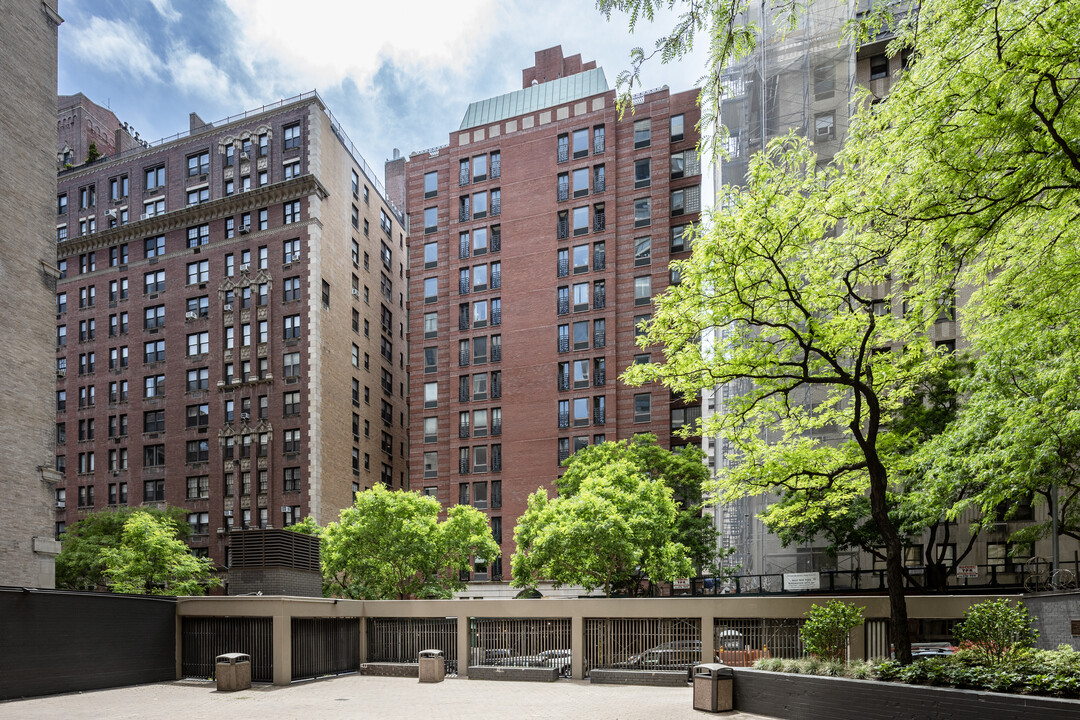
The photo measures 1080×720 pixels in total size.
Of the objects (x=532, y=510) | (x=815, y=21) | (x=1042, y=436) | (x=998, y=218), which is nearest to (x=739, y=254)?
(x=998, y=218)

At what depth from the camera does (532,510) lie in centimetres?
4216

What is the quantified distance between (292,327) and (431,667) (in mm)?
40454

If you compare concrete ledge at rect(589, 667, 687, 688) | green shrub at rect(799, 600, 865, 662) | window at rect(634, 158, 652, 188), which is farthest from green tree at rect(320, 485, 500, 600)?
window at rect(634, 158, 652, 188)

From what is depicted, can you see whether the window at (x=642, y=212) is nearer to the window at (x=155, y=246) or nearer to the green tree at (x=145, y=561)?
the green tree at (x=145, y=561)

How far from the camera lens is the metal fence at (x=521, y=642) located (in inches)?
986

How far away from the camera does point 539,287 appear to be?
5991 centimetres

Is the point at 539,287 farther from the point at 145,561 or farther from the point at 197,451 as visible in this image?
the point at 145,561

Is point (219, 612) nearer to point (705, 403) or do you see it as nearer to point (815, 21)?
point (815, 21)

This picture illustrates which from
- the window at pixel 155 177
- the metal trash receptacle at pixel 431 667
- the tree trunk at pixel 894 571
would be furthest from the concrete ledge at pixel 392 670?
the window at pixel 155 177

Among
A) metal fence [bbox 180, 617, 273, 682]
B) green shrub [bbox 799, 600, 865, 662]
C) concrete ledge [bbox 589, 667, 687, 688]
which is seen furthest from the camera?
metal fence [bbox 180, 617, 273, 682]

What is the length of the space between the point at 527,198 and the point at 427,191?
409 inches

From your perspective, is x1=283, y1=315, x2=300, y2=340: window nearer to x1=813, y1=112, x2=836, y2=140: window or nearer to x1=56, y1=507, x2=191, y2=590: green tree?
x1=56, y1=507, x2=191, y2=590: green tree

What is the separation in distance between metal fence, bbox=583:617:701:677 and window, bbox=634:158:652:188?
4123cm

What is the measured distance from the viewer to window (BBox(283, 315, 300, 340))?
193ft
